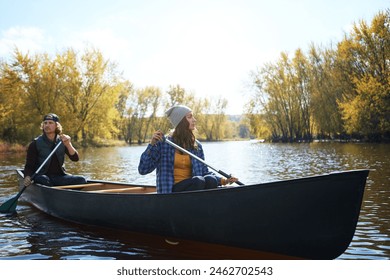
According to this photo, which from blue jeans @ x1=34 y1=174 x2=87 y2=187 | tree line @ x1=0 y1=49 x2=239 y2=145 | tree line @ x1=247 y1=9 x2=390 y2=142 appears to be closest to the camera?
blue jeans @ x1=34 y1=174 x2=87 y2=187

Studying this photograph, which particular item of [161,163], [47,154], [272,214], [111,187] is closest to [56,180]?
[47,154]

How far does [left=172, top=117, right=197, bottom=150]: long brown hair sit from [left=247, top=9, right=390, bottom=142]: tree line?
24.1 meters

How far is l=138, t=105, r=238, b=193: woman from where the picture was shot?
4.74 metres

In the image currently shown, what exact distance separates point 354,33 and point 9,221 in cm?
2681

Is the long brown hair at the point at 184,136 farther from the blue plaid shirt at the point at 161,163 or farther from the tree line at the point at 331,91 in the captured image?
the tree line at the point at 331,91

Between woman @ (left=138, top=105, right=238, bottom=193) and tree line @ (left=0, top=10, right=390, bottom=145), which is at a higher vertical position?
tree line @ (left=0, top=10, right=390, bottom=145)

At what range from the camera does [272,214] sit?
13.3 ft

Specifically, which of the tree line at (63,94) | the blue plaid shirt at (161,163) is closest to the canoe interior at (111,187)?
the blue plaid shirt at (161,163)

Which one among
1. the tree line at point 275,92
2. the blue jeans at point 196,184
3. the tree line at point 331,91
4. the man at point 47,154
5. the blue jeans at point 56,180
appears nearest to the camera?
the blue jeans at point 196,184

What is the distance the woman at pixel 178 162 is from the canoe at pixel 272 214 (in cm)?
27

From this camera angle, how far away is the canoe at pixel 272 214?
383cm

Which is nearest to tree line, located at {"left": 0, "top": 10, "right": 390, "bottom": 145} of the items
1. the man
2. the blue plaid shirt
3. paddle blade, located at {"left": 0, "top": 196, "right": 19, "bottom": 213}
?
paddle blade, located at {"left": 0, "top": 196, "right": 19, "bottom": 213}

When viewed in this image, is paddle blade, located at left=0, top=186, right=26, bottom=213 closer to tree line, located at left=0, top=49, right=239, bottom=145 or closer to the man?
the man
